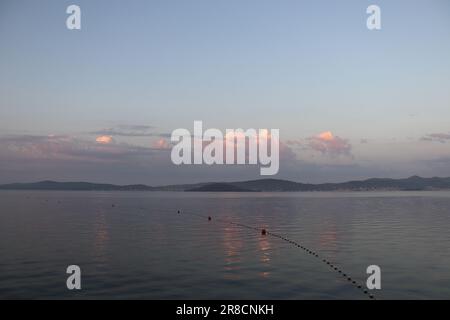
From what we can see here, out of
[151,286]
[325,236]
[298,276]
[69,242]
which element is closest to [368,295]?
[298,276]

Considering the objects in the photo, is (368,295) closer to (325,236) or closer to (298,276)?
(298,276)

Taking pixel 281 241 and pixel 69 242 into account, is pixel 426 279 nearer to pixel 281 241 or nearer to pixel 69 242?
pixel 281 241

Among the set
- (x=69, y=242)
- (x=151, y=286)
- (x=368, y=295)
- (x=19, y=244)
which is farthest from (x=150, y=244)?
(x=368, y=295)

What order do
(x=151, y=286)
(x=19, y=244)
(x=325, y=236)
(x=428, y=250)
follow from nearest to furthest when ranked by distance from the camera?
(x=151, y=286) < (x=428, y=250) < (x=19, y=244) < (x=325, y=236)

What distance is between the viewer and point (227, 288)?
24422 mm

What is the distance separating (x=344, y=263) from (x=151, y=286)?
1508 centimetres

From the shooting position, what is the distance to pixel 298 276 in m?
27.6

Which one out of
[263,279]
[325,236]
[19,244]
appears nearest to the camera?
[263,279]

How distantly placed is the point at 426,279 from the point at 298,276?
7.86 m

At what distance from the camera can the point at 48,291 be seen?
77.7ft

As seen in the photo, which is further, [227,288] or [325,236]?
[325,236]

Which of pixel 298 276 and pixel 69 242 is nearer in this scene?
pixel 298 276

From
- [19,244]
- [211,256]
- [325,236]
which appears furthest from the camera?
[325,236]

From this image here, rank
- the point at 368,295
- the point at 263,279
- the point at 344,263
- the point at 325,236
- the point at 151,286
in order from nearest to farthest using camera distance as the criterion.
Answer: the point at 368,295
the point at 151,286
the point at 263,279
the point at 344,263
the point at 325,236
